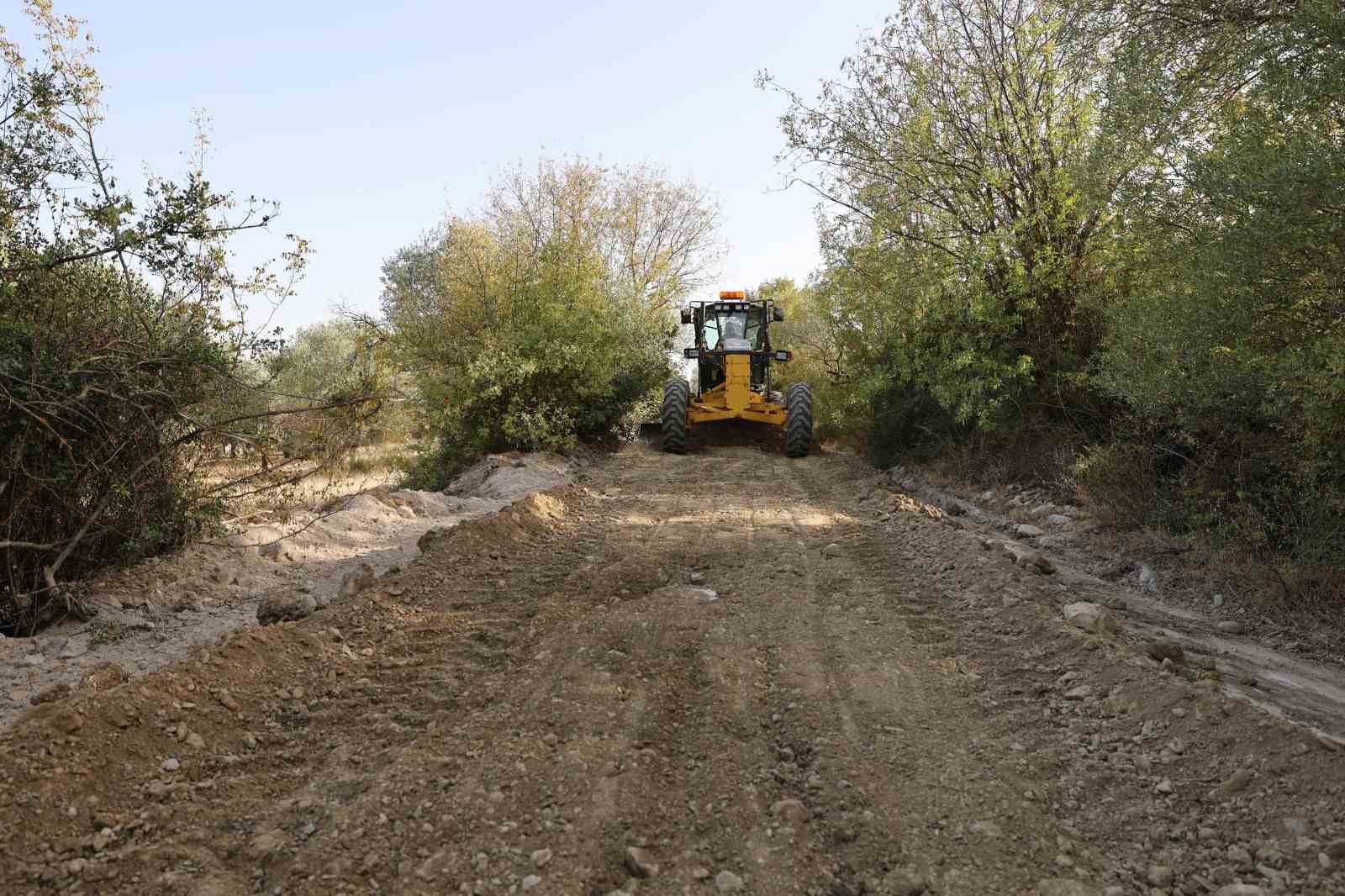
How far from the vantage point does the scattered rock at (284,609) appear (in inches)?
218

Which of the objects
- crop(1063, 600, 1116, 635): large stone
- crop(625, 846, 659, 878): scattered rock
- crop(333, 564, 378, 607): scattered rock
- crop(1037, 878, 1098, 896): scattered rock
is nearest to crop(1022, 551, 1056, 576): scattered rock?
crop(1063, 600, 1116, 635): large stone

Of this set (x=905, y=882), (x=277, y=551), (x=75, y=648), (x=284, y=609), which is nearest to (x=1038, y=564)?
(x=905, y=882)

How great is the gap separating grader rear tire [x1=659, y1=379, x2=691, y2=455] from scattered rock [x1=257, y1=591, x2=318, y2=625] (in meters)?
11.4

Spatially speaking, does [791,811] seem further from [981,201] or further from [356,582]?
[981,201]

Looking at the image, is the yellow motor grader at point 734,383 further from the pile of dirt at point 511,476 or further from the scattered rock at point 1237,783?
the scattered rock at point 1237,783

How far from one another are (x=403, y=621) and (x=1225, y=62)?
27.0ft

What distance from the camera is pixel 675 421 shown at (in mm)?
16688

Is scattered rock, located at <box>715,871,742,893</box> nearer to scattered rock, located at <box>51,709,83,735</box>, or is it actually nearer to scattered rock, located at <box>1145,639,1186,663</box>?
scattered rock, located at <box>51,709,83,735</box>

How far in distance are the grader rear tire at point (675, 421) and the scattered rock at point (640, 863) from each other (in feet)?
45.2

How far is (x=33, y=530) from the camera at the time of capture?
5508mm

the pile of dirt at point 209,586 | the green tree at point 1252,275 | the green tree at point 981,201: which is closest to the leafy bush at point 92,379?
→ the pile of dirt at point 209,586

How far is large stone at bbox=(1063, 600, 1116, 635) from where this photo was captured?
209 inches

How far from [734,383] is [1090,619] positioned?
12.2m

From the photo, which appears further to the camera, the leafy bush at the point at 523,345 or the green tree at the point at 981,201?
the leafy bush at the point at 523,345
